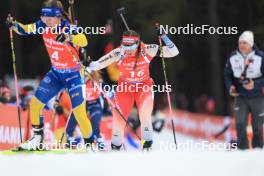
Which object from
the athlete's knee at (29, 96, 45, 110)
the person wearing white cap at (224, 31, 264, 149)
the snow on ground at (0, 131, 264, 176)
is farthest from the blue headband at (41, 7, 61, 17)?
the snow on ground at (0, 131, 264, 176)

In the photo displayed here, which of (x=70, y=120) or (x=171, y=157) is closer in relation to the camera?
(x=171, y=157)

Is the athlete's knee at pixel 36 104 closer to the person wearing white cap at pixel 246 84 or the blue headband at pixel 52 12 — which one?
the blue headband at pixel 52 12

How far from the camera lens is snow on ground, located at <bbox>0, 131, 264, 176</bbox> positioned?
5.13m

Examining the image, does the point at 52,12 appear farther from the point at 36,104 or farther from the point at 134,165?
the point at 134,165

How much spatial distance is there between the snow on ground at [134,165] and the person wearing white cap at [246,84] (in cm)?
426

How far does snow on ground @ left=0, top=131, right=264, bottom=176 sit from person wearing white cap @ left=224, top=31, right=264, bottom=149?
4.26 metres

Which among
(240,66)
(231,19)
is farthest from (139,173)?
(231,19)

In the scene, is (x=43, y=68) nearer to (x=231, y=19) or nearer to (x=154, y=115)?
(x=231, y=19)

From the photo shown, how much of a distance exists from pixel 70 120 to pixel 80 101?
168 cm

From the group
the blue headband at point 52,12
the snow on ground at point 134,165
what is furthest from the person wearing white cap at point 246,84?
the snow on ground at point 134,165

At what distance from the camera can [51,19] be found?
8.43m

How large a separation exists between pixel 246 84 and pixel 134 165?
458 centimetres

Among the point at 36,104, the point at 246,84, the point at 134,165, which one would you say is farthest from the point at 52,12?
the point at 134,165

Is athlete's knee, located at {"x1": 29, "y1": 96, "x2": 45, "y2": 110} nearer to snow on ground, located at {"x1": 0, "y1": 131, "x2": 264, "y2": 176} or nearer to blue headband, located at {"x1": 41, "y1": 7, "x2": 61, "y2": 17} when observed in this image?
blue headband, located at {"x1": 41, "y1": 7, "x2": 61, "y2": 17}
